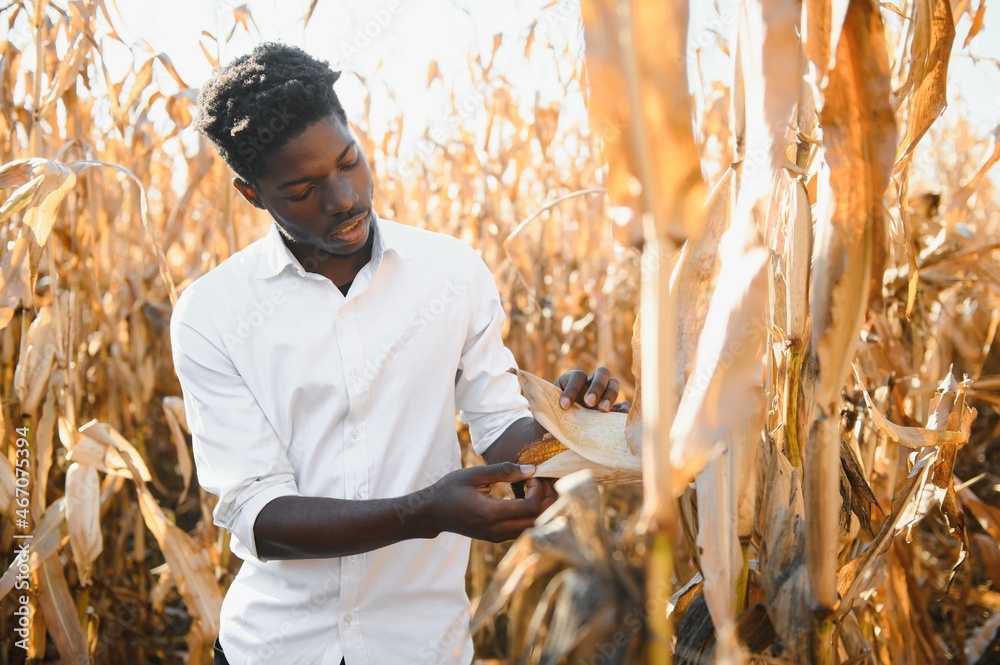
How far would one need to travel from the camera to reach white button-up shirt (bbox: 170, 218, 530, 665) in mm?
1071

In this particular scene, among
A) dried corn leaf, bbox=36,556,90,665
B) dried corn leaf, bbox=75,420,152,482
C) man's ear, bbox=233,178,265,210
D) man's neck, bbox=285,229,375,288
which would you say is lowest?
dried corn leaf, bbox=36,556,90,665

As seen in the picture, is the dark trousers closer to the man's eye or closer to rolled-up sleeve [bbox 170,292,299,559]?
rolled-up sleeve [bbox 170,292,299,559]

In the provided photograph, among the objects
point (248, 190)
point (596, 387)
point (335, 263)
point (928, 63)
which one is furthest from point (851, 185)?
point (248, 190)

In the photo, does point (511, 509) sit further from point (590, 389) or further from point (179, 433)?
point (179, 433)

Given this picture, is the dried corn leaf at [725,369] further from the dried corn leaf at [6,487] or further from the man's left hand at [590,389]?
the dried corn leaf at [6,487]

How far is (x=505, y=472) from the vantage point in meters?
0.78

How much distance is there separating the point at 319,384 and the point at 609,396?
0.45 meters

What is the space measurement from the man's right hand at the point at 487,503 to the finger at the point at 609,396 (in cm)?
13

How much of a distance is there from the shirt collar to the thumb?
48 centimetres

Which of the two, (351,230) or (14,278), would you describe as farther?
(14,278)

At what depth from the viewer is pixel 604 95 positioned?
17.0 inches

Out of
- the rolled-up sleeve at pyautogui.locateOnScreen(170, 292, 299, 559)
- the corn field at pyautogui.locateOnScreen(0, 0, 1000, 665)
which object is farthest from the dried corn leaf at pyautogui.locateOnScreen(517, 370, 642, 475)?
the rolled-up sleeve at pyautogui.locateOnScreen(170, 292, 299, 559)

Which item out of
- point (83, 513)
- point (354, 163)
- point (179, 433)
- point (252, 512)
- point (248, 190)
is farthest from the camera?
point (179, 433)

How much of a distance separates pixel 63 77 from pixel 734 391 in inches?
61.1
